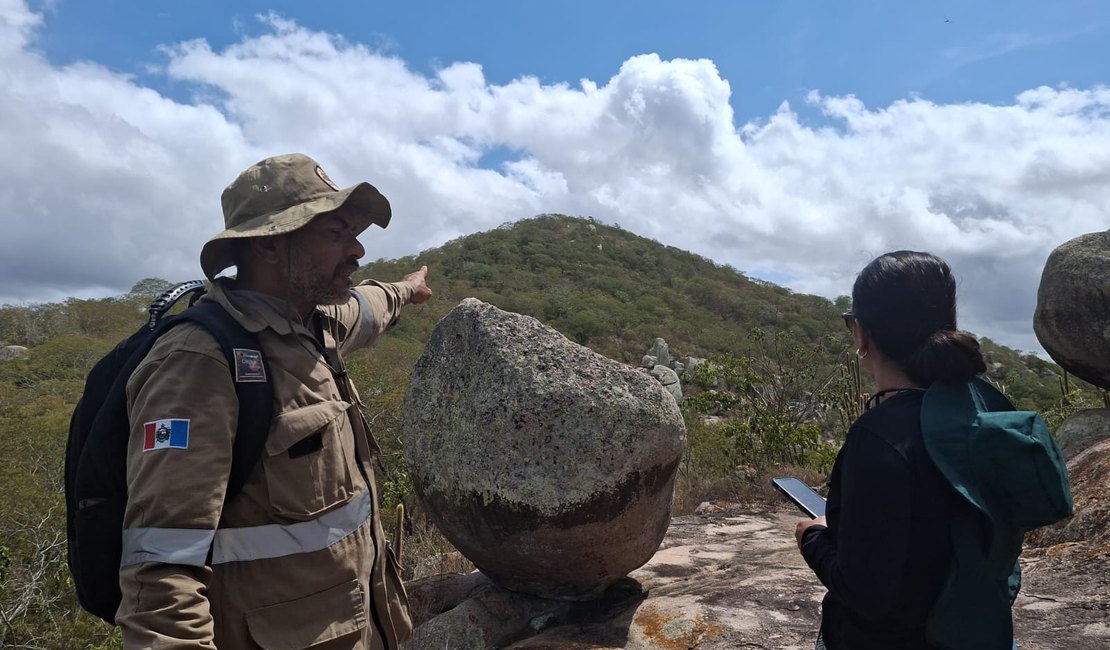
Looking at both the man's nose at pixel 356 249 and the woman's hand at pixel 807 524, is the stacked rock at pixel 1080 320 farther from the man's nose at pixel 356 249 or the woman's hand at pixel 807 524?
the man's nose at pixel 356 249

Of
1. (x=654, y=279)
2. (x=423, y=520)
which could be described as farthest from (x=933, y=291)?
(x=654, y=279)

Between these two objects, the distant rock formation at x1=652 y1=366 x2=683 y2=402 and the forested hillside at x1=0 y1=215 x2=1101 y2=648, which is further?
the distant rock formation at x1=652 y1=366 x2=683 y2=402

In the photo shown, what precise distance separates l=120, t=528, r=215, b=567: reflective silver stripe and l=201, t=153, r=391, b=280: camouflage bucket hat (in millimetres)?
840

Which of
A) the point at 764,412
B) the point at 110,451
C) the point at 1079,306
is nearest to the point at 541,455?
the point at 110,451

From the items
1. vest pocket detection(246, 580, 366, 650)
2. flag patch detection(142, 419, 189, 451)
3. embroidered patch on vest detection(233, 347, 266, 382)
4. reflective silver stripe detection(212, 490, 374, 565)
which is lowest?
vest pocket detection(246, 580, 366, 650)

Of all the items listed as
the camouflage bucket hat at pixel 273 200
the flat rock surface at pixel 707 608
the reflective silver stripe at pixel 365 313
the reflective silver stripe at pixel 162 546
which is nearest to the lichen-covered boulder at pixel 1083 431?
the flat rock surface at pixel 707 608

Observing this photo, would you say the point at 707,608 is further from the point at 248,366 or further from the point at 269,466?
the point at 248,366

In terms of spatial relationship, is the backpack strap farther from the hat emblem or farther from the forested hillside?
the forested hillside

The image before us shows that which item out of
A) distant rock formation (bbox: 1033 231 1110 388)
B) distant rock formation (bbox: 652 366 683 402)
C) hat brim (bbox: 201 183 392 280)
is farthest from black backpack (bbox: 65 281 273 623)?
distant rock formation (bbox: 652 366 683 402)

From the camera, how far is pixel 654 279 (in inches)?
1559

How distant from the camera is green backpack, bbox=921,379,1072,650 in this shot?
1.58 metres

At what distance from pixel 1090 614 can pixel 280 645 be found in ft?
14.3

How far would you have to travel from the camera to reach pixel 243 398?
1.86 m

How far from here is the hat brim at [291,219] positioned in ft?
6.93
